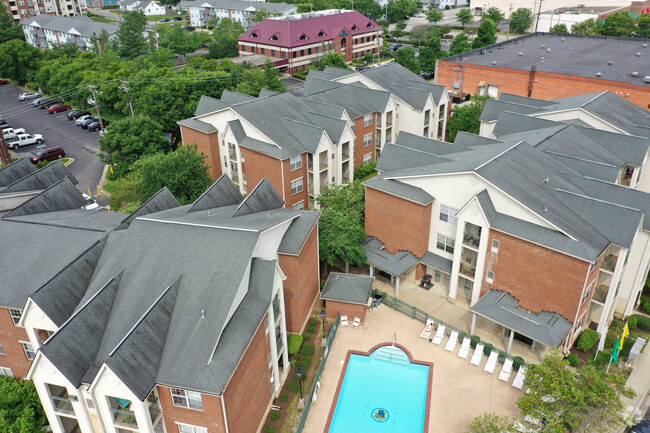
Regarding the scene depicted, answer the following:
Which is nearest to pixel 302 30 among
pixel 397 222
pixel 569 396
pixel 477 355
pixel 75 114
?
pixel 75 114

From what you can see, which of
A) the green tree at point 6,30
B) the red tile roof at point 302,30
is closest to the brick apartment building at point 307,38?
the red tile roof at point 302,30

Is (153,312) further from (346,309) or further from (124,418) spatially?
(346,309)

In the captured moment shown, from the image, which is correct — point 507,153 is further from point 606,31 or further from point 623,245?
point 606,31

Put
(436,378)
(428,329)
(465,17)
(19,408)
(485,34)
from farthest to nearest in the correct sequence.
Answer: (465,17)
(485,34)
(428,329)
(436,378)
(19,408)

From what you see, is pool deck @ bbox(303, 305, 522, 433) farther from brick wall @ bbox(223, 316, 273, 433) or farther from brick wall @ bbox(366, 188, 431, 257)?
brick wall @ bbox(366, 188, 431, 257)

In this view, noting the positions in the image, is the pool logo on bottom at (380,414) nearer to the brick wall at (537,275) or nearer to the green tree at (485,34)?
the brick wall at (537,275)
